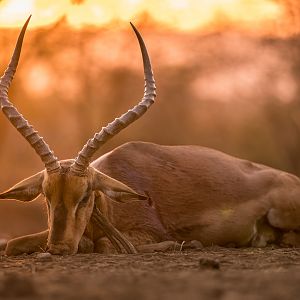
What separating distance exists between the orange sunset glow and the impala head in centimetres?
1398

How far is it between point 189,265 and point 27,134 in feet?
8.81

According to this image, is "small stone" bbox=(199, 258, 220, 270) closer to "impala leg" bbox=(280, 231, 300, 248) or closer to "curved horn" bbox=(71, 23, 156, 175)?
"curved horn" bbox=(71, 23, 156, 175)

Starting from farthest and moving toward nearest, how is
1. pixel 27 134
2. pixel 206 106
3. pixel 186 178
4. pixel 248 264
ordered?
1. pixel 206 106
2. pixel 186 178
3. pixel 27 134
4. pixel 248 264

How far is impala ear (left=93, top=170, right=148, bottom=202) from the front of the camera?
28.3 ft

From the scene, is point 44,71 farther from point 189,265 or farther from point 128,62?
point 189,265

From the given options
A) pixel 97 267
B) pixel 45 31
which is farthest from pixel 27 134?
pixel 45 31

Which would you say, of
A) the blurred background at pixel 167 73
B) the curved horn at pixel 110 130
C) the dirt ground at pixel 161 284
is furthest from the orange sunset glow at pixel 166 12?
the dirt ground at pixel 161 284

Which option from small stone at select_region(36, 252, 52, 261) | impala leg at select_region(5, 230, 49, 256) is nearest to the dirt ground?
small stone at select_region(36, 252, 52, 261)

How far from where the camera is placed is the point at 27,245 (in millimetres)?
8922

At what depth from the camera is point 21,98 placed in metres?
25.2

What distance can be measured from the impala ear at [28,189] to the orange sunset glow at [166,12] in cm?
1410

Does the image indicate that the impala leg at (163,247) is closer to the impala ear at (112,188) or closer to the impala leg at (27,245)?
the impala ear at (112,188)

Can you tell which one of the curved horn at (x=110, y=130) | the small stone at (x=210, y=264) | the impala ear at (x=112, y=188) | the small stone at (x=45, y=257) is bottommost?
the small stone at (x=45, y=257)

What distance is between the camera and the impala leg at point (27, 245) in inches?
351
